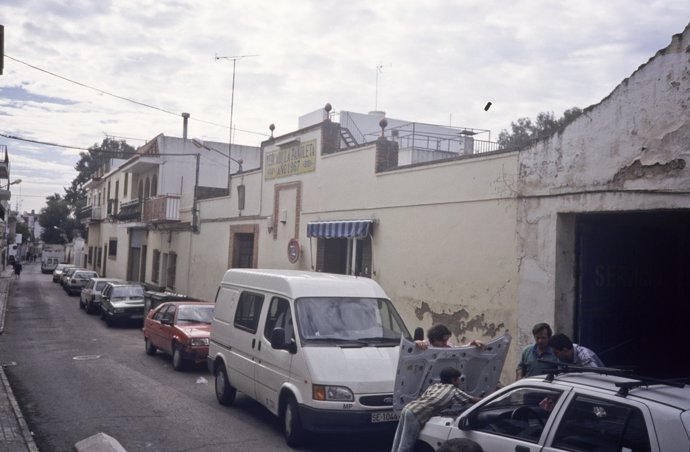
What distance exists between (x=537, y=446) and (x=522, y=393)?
0.56m

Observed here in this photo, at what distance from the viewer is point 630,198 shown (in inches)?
376

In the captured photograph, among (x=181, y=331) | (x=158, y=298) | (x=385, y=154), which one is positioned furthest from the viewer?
(x=158, y=298)

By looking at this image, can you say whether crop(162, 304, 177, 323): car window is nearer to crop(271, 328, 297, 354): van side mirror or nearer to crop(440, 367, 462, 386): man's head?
crop(271, 328, 297, 354): van side mirror

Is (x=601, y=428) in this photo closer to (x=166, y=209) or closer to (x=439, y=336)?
(x=439, y=336)

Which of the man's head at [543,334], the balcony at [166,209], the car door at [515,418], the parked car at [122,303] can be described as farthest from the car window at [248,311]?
the balcony at [166,209]

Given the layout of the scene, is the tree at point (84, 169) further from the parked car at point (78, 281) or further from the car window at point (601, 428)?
the car window at point (601, 428)

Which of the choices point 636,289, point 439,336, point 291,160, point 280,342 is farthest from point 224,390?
point 291,160

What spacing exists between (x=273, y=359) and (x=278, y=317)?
2.07ft

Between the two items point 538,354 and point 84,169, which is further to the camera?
point 84,169

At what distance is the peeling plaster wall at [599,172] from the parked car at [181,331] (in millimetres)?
6829

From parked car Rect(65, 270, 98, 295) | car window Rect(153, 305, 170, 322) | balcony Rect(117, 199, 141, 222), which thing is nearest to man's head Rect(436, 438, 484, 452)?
car window Rect(153, 305, 170, 322)

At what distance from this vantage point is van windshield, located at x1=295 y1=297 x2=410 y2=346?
8.89m

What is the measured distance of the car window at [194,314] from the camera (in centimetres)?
1573

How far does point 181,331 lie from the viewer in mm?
14789
